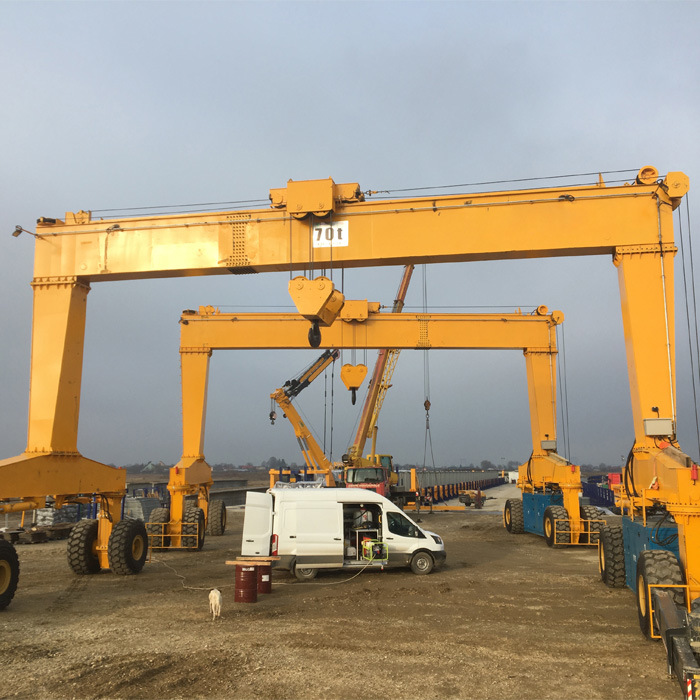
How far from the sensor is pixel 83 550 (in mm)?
12469

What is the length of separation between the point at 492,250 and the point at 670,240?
2.86m

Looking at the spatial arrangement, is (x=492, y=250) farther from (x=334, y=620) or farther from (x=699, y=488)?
(x=334, y=620)

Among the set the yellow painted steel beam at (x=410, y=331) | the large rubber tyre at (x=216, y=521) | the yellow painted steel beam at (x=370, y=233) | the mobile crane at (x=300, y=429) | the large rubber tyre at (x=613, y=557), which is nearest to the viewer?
the yellow painted steel beam at (x=370, y=233)

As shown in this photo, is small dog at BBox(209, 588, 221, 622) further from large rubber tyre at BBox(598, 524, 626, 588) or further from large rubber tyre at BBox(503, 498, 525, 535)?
large rubber tyre at BBox(503, 498, 525, 535)

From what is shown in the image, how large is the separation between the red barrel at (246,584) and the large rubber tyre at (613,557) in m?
6.11

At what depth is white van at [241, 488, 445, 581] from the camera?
Answer: 37.5 ft

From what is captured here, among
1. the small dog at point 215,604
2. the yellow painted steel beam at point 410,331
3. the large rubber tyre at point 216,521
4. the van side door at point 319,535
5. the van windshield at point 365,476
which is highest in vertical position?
the yellow painted steel beam at point 410,331

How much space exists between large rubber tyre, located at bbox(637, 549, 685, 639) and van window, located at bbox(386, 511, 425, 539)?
17.1 feet

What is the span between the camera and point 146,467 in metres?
136

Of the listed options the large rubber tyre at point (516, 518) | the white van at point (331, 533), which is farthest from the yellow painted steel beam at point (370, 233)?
the large rubber tyre at point (516, 518)

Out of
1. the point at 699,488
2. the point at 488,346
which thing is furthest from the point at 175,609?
the point at 488,346

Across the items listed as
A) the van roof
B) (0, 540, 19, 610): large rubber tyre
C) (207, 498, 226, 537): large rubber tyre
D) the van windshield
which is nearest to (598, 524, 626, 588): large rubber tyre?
the van roof

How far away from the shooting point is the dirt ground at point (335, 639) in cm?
605

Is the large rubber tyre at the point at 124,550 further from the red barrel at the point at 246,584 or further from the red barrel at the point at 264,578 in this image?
the red barrel at the point at 246,584
